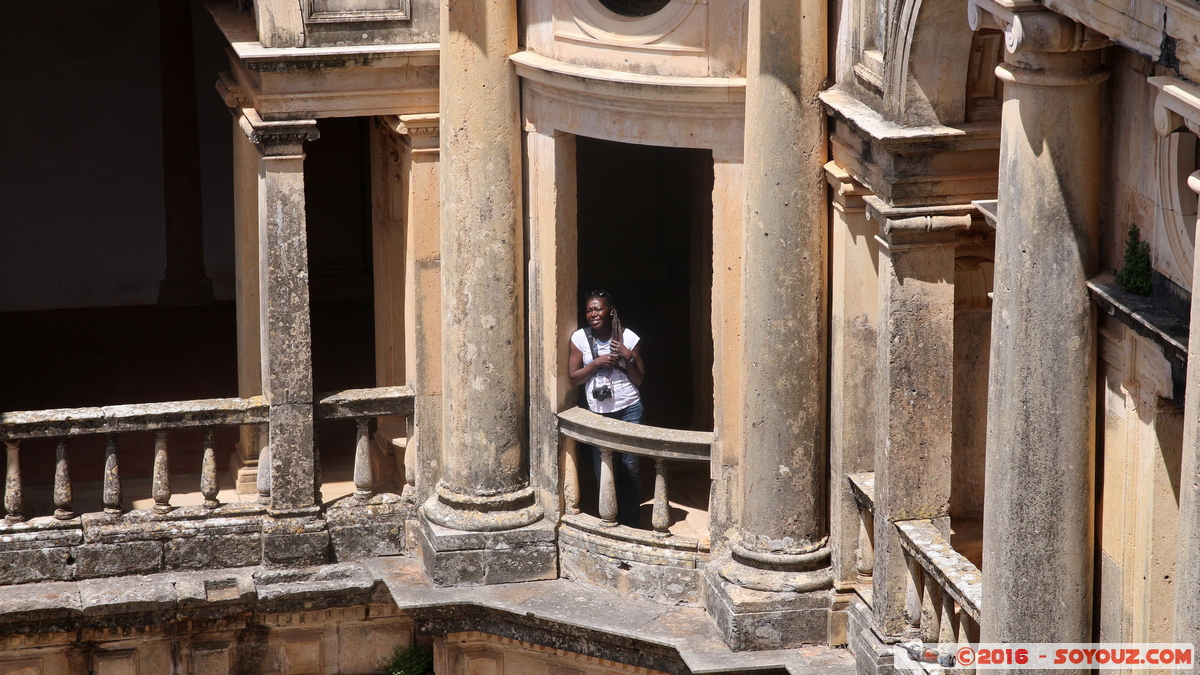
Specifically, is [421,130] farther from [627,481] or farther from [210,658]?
[210,658]

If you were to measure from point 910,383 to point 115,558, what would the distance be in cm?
526

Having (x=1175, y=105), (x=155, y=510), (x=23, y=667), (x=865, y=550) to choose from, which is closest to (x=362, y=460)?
(x=155, y=510)

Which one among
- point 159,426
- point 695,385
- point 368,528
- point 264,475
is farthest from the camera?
point 695,385

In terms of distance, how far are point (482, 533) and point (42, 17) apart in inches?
348

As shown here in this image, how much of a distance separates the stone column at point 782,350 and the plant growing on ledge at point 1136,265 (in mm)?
2768

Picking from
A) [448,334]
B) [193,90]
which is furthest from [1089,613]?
[193,90]

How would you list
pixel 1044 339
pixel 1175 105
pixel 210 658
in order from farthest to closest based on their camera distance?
pixel 210 658 < pixel 1044 339 < pixel 1175 105

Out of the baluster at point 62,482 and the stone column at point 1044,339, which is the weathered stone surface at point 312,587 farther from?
the stone column at point 1044,339

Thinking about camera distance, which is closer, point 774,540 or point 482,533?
point 774,540

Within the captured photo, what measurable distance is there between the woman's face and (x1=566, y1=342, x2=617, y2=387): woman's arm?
0.61 feet

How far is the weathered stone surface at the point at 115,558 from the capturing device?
11.6 metres

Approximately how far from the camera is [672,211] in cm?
1848

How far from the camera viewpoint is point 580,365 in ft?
37.3

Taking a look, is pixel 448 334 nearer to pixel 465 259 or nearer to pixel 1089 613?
pixel 465 259
